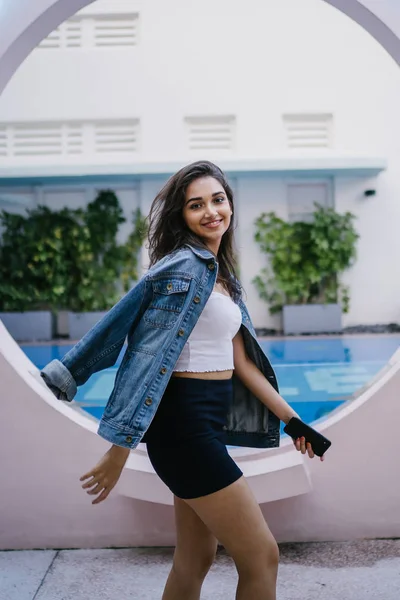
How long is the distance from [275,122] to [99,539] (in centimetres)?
935

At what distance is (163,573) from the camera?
88.5 inches

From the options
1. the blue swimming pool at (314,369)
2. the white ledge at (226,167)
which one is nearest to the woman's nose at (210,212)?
the blue swimming pool at (314,369)

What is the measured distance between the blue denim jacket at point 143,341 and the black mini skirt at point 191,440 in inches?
2.0

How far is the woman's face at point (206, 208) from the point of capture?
1.56 metres

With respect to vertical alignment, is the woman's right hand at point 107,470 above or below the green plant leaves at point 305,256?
below

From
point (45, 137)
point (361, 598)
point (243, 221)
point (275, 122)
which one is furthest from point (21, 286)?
point (361, 598)

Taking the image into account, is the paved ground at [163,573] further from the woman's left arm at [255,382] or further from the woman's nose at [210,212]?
the woman's nose at [210,212]

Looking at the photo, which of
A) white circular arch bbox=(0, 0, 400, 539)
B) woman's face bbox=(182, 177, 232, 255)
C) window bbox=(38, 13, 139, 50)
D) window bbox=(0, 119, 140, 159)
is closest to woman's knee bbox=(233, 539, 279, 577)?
woman's face bbox=(182, 177, 232, 255)

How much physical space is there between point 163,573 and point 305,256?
892 centimetres

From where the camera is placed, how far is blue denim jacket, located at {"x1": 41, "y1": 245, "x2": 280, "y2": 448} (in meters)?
1.43

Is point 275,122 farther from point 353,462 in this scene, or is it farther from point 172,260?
point 172,260

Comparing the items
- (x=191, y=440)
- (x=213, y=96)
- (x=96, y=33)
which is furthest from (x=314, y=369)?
(x=96, y=33)

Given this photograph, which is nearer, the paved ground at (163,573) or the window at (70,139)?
the paved ground at (163,573)

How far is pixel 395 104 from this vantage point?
10742 millimetres
